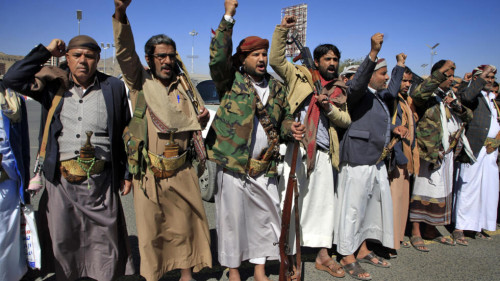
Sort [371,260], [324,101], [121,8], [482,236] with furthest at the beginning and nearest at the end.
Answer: [482,236]
[371,260]
[324,101]
[121,8]

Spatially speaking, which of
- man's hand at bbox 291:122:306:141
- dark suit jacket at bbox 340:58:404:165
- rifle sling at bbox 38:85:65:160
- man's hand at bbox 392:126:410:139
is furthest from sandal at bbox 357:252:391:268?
rifle sling at bbox 38:85:65:160

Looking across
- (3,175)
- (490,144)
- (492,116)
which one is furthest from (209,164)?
(492,116)

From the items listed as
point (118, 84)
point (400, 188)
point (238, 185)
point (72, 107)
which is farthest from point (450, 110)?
point (72, 107)

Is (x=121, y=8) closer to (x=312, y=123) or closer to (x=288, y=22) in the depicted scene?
(x=288, y=22)

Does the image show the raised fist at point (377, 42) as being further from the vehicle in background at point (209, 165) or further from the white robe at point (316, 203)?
the vehicle in background at point (209, 165)

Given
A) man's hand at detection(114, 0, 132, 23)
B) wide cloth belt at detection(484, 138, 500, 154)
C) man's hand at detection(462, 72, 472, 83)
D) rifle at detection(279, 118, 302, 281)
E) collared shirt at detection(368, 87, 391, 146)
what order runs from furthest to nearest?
1. man's hand at detection(462, 72, 472, 83)
2. wide cloth belt at detection(484, 138, 500, 154)
3. collared shirt at detection(368, 87, 391, 146)
4. rifle at detection(279, 118, 302, 281)
5. man's hand at detection(114, 0, 132, 23)

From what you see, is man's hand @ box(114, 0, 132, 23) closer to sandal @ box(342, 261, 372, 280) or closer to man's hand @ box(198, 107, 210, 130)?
man's hand @ box(198, 107, 210, 130)

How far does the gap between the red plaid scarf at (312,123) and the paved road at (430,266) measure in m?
1.10

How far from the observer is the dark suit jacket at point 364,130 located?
11.9 feet

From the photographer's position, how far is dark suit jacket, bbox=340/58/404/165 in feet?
11.9

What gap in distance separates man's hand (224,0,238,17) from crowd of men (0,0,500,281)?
0.04 feet

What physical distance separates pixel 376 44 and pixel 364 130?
32.8 inches

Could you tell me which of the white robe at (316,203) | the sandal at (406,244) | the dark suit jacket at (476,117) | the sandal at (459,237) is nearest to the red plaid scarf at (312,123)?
the white robe at (316,203)

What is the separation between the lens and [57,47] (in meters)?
2.83
